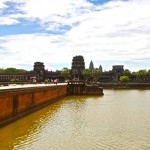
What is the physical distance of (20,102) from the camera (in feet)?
116

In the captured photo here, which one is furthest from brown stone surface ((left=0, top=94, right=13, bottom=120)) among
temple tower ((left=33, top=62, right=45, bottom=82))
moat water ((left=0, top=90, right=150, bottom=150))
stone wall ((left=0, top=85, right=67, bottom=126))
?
temple tower ((left=33, top=62, right=45, bottom=82))

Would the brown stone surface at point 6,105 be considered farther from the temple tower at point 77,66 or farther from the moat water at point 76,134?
the temple tower at point 77,66

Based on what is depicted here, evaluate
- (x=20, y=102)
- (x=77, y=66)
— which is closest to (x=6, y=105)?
(x=20, y=102)

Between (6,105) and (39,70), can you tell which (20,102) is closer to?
(6,105)

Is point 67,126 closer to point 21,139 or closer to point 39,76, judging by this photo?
point 21,139

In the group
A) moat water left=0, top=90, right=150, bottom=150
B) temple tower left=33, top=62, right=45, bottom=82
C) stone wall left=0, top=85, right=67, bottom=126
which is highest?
temple tower left=33, top=62, right=45, bottom=82

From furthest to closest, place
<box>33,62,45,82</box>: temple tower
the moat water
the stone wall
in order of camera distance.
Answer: <box>33,62,45,82</box>: temple tower
the stone wall
the moat water

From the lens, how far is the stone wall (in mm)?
28938

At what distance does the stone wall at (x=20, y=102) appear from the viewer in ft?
94.9

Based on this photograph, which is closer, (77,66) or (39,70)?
(77,66)

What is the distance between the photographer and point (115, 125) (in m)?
30.9

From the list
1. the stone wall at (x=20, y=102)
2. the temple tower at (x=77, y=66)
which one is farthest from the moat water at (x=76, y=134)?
the temple tower at (x=77, y=66)

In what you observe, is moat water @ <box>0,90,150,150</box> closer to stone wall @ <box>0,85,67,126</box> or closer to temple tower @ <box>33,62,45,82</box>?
stone wall @ <box>0,85,67,126</box>

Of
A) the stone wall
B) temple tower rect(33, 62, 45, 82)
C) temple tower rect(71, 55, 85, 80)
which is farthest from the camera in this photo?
temple tower rect(33, 62, 45, 82)
